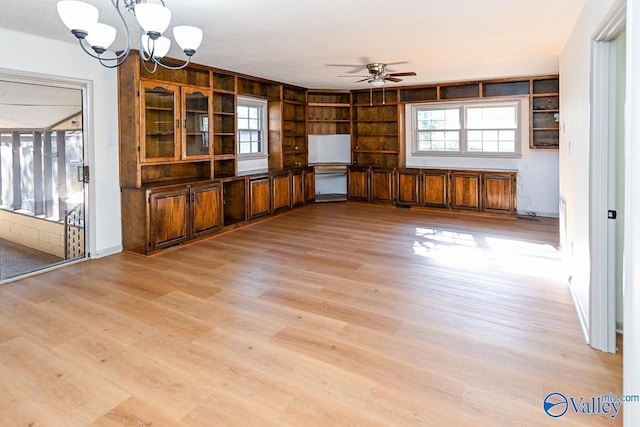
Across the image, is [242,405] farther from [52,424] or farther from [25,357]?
[25,357]

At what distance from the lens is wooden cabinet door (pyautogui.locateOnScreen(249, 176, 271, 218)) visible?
22.2 ft

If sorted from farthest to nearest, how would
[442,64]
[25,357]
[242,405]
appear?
1. [442,64]
2. [25,357]
3. [242,405]

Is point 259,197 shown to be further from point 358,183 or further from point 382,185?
point 382,185

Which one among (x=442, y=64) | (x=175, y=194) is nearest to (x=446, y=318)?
(x=175, y=194)

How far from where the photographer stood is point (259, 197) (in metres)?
6.98

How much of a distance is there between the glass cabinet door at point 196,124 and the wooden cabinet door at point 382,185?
148 inches

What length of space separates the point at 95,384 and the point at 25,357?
689mm

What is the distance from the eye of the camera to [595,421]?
1976mm

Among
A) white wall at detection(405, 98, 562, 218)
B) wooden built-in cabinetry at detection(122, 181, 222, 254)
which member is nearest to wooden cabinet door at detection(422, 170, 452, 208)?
white wall at detection(405, 98, 562, 218)

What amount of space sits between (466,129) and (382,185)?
6.45ft

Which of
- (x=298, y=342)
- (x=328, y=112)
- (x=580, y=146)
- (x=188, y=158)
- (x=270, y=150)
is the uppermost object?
(x=328, y=112)

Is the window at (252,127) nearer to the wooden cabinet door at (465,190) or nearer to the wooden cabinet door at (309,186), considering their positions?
the wooden cabinet door at (309,186)

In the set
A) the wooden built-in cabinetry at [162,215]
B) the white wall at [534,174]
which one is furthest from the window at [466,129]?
the wooden built-in cabinetry at [162,215]

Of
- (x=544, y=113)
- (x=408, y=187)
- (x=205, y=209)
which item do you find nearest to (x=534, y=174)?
(x=544, y=113)
